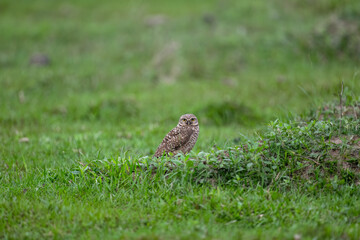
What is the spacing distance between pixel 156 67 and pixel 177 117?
4.43 m

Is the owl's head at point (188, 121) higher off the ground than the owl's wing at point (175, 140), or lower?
higher

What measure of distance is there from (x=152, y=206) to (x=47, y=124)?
5569mm

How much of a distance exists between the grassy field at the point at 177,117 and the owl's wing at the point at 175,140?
1.25 feet

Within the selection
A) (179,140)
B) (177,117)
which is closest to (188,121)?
(179,140)

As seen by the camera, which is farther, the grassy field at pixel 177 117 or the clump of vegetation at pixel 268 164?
the clump of vegetation at pixel 268 164

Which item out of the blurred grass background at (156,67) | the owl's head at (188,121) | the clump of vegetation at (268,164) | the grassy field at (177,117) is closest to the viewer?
the grassy field at (177,117)

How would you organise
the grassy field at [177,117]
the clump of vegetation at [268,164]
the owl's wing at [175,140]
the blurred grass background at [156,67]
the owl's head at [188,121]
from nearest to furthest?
the grassy field at [177,117]
the clump of vegetation at [268,164]
the owl's wing at [175,140]
the owl's head at [188,121]
the blurred grass background at [156,67]

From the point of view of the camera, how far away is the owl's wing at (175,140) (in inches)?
219

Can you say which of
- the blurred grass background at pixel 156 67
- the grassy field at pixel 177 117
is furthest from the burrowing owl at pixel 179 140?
the blurred grass background at pixel 156 67

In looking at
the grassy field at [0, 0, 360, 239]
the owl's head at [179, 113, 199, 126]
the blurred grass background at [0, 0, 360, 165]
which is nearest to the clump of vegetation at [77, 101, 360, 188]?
the grassy field at [0, 0, 360, 239]

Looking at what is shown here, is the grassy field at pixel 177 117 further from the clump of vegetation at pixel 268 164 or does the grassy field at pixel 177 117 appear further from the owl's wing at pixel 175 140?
the owl's wing at pixel 175 140

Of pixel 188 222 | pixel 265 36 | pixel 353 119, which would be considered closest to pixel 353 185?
pixel 353 119

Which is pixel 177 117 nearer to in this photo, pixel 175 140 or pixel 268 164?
pixel 175 140

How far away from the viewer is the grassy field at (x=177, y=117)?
13.1 ft
